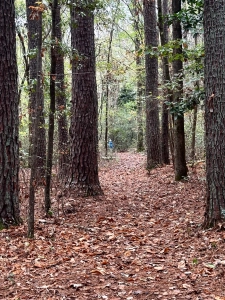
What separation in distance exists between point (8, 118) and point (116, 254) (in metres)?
2.89

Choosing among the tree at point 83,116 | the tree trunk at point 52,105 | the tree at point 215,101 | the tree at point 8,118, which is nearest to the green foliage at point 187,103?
the tree at point 83,116

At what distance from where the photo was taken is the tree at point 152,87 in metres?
13.1

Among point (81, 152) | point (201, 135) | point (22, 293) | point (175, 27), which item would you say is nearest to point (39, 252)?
point (22, 293)

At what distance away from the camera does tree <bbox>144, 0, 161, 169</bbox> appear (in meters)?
13.1

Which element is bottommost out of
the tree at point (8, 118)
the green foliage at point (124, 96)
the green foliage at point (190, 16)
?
the tree at point (8, 118)

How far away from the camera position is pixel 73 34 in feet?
28.1

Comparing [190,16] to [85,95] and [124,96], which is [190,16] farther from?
[124,96]

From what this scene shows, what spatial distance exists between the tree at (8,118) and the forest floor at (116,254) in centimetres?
52

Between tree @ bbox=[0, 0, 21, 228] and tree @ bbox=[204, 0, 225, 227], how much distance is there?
3.22 metres

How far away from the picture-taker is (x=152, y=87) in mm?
13141

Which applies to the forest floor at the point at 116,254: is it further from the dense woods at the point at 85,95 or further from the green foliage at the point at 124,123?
the green foliage at the point at 124,123

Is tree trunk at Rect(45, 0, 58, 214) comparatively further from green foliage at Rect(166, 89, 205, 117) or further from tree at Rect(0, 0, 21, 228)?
green foliage at Rect(166, 89, 205, 117)

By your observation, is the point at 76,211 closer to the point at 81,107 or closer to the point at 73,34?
the point at 81,107

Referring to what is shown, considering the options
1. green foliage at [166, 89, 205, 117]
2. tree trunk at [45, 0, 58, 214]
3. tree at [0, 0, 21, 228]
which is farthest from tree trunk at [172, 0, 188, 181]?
tree at [0, 0, 21, 228]
